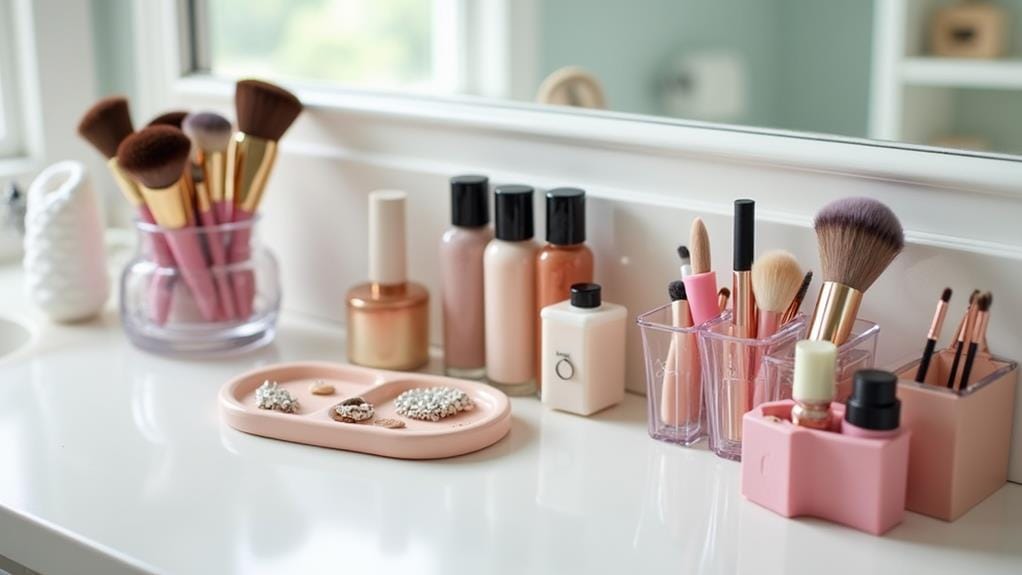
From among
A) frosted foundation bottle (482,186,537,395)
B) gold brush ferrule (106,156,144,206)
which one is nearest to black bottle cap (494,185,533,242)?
frosted foundation bottle (482,186,537,395)

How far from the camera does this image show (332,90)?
119 centimetres

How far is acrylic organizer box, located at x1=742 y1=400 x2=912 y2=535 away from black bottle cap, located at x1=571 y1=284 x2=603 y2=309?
18 centimetres

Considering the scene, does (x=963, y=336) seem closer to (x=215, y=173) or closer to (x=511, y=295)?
(x=511, y=295)

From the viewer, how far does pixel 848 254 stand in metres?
0.80

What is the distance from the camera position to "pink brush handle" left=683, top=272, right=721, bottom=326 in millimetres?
863

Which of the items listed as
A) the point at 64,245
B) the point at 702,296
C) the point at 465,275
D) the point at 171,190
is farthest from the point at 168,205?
the point at 702,296

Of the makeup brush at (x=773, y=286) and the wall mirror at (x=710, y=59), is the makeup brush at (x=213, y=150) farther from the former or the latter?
the makeup brush at (x=773, y=286)

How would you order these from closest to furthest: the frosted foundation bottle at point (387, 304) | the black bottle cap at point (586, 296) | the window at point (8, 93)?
the black bottle cap at point (586, 296) < the frosted foundation bottle at point (387, 304) < the window at point (8, 93)

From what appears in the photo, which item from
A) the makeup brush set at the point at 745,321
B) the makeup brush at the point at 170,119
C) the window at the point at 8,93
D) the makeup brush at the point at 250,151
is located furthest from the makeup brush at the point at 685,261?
the window at the point at 8,93

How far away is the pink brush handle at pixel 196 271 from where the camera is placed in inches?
42.4

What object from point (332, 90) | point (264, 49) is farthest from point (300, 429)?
point (264, 49)

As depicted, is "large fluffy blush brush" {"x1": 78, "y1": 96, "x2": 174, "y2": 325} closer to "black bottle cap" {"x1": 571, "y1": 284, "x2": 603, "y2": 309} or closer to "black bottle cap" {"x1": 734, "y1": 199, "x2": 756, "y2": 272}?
"black bottle cap" {"x1": 571, "y1": 284, "x2": 603, "y2": 309}

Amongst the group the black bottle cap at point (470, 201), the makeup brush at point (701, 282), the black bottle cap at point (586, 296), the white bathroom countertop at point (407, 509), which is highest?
the black bottle cap at point (470, 201)

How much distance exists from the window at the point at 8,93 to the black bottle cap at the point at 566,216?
30.1 inches
